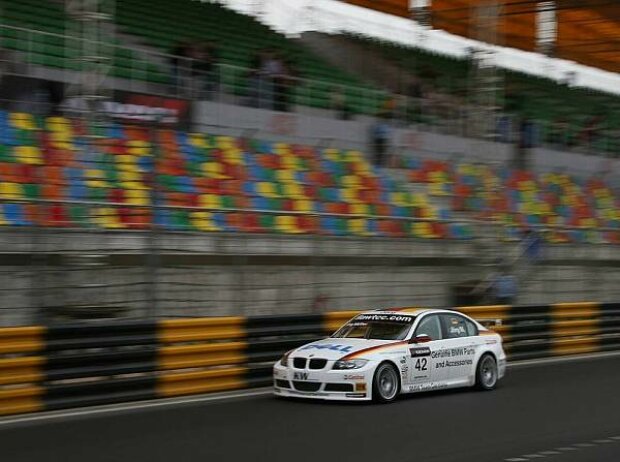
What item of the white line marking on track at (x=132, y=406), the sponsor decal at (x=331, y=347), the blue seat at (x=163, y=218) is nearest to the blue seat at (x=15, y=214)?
the blue seat at (x=163, y=218)

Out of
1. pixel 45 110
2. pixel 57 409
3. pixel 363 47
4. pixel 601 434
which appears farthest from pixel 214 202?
pixel 363 47

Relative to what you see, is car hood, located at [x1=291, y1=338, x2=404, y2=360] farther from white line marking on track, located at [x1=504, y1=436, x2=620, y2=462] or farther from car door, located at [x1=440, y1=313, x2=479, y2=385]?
white line marking on track, located at [x1=504, y1=436, x2=620, y2=462]

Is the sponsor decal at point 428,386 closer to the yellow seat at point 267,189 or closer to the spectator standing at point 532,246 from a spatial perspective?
the spectator standing at point 532,246

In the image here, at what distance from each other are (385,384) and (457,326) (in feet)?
6.29

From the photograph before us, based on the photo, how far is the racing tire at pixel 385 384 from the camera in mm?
11500

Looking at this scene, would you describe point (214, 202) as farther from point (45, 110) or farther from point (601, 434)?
point (601, 434)

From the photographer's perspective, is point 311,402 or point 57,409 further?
point 311,402

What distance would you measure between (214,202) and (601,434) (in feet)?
Result: 35.0

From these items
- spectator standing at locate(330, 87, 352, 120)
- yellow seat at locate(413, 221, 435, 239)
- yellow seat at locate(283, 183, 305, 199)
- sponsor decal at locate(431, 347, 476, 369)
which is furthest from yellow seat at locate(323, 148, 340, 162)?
sponsor decal at locate(431, 347, 476, 369)

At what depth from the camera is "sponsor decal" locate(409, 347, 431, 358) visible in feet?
39.5

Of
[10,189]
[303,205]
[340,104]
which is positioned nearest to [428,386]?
[10,189]

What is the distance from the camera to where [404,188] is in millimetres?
24094

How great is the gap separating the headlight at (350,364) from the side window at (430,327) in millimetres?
1220

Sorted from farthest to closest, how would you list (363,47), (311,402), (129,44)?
(363,47) → (129,44) → (311,402)
